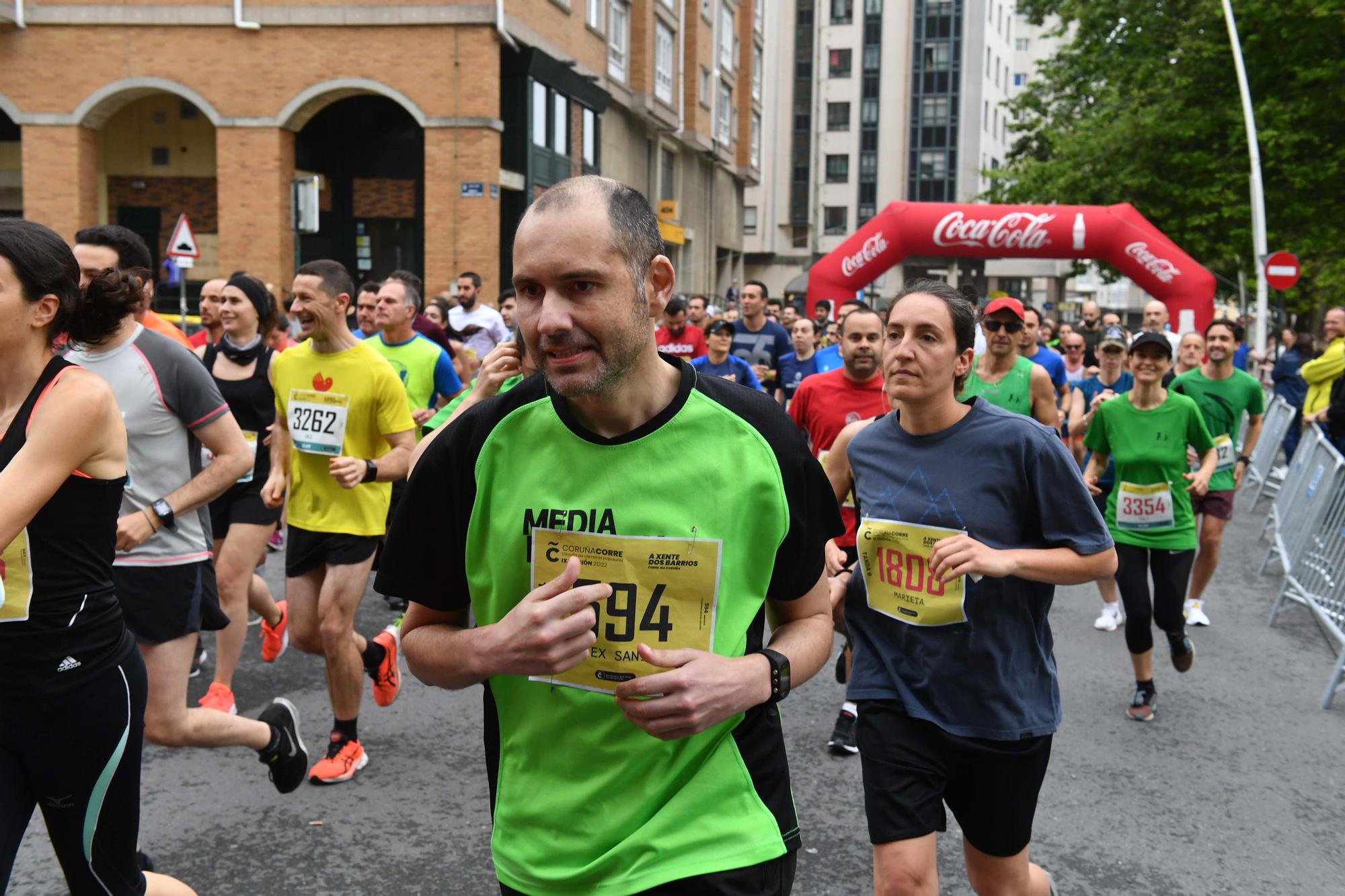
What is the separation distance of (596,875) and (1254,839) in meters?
3.75

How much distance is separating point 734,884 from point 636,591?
544mm

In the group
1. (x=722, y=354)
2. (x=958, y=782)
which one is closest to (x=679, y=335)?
(x=722, y=354)

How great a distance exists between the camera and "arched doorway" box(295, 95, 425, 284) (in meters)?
29.8

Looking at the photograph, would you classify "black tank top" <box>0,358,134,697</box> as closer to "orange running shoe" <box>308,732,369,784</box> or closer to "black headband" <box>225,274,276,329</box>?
"orange running shoe" <box>308,732,369,784</box>

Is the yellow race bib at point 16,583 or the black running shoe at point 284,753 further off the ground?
the yellow race bib at point 16,583

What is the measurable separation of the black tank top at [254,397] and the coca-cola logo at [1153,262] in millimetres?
15313

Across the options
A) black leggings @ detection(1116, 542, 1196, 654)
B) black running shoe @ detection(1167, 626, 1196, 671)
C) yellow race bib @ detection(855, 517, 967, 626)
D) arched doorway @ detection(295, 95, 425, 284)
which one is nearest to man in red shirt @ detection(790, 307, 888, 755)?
black leggings @ detection(1116, 542, 1196, 654)

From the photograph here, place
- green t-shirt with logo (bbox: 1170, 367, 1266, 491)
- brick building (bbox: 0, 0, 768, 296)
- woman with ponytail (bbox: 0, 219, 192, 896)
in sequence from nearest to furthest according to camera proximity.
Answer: woman with ponytail (bbox: 0, 219, 192, 896), green t-shirt with logo (bbox: 1170, 367, 1266, 491), brick building (bbox: 0, 0, 768, 296)

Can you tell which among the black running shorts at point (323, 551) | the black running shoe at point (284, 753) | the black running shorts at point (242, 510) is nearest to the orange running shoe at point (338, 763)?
the black running shoe at point (284, 753)

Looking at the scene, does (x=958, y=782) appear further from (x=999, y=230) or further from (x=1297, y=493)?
(x=999, y=230)

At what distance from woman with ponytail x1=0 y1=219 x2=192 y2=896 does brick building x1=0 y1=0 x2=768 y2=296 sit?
2289 cm

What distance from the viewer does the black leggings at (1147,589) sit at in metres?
6.32

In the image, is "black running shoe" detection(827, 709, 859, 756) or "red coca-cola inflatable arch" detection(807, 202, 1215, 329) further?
"red coca-cola inflatable arch" detection(807, 202, 1215, 329)

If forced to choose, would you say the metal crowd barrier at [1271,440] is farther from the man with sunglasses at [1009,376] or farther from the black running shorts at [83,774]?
the black running shorts at [83,774]
